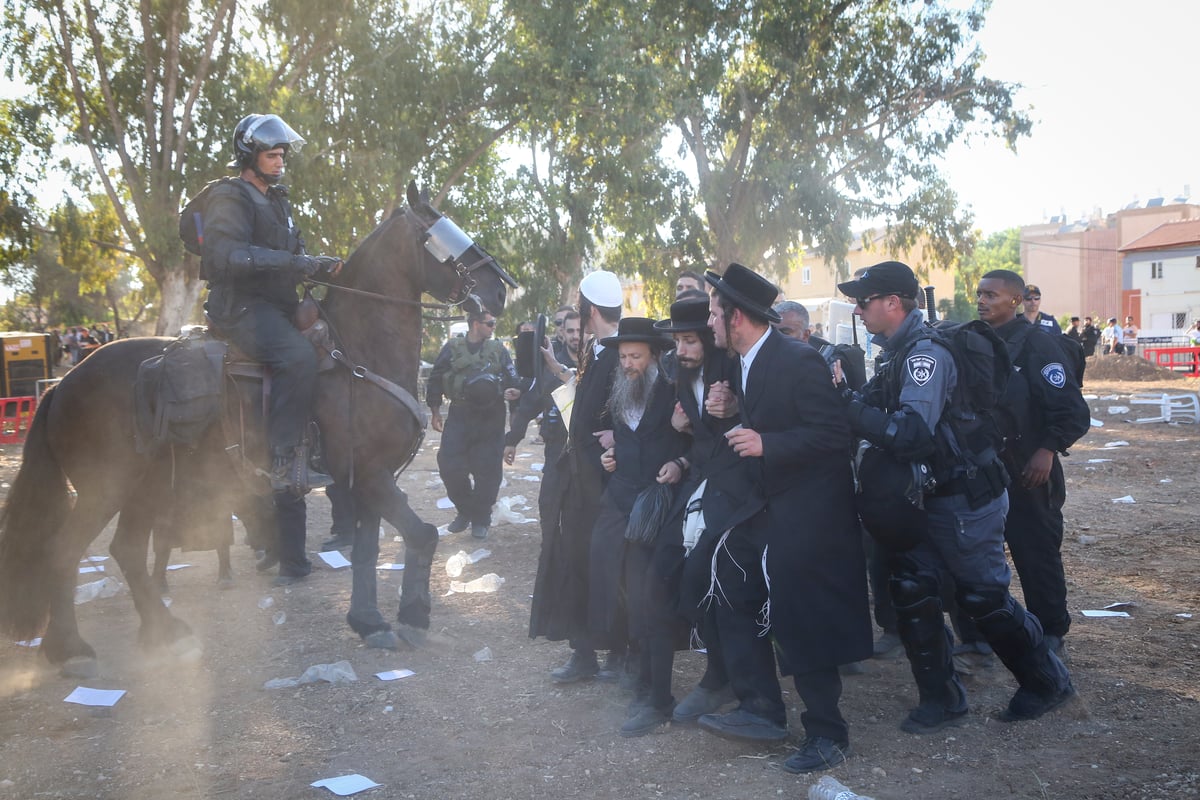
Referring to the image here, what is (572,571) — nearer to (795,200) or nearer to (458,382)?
(458,382)

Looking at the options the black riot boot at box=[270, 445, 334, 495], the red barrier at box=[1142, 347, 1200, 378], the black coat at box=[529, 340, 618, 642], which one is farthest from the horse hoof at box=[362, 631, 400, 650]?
the red barrier at box=[1142, 347, 1200, 378]

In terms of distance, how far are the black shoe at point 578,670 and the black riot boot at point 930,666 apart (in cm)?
163

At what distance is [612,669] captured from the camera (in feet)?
18.0

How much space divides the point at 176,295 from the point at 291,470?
17.2 metres

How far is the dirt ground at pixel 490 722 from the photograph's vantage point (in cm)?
409

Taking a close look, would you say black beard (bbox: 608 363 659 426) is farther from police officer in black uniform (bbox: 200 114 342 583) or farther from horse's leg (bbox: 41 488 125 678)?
horse's leg (bbox: 41 488 125 678)

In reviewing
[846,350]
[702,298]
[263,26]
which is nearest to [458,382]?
[846,350]

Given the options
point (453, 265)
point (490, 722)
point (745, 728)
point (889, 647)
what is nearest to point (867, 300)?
point (745, 728)

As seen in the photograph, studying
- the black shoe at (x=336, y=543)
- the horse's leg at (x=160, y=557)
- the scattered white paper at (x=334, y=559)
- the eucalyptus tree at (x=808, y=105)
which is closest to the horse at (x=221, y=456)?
the horse's leg at (x=160, y=557)

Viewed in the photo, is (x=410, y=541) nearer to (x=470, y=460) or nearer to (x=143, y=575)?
(x=143, y=575)

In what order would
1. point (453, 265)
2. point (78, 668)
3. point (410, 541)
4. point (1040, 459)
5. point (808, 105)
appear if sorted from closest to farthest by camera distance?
point (1040, 459)
point (78, 668)
point (410, 541)
point (453, 265)
point (808, 105)

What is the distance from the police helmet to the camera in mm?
5801

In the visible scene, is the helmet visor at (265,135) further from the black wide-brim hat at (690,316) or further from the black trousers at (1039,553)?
the black trousers at (1039,553)

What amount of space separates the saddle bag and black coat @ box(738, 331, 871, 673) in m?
3.34
